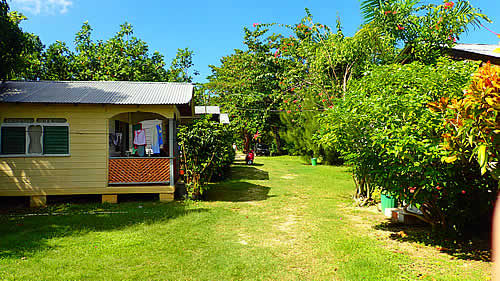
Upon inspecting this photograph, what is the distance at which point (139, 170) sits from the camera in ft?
31.8

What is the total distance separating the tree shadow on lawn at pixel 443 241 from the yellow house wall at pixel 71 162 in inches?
274

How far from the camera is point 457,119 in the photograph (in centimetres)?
376

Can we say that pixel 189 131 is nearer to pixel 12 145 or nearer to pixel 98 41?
pixel 12 145

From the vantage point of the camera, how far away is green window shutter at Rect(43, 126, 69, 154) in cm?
943

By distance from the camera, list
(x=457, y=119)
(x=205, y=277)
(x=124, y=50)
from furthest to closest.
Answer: (x=124, y=50)
(x=205, y=277)
(x=457, y=119)

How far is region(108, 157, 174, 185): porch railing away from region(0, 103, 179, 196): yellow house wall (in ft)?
0.71

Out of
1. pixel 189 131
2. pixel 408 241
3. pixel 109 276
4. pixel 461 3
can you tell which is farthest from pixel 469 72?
pixel 189 131

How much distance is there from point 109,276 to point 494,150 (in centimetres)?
517

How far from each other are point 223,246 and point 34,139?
24.3 feet

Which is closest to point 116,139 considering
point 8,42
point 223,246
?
point 8,42

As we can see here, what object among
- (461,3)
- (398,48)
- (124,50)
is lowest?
(398,48)

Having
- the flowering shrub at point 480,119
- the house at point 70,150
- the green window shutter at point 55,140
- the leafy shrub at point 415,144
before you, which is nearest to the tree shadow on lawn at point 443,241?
the leafy shrub at point 415,144

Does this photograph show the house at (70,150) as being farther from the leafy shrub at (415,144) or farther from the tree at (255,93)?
the tree at (255,93)

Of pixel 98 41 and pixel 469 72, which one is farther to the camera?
pixel 98 41
